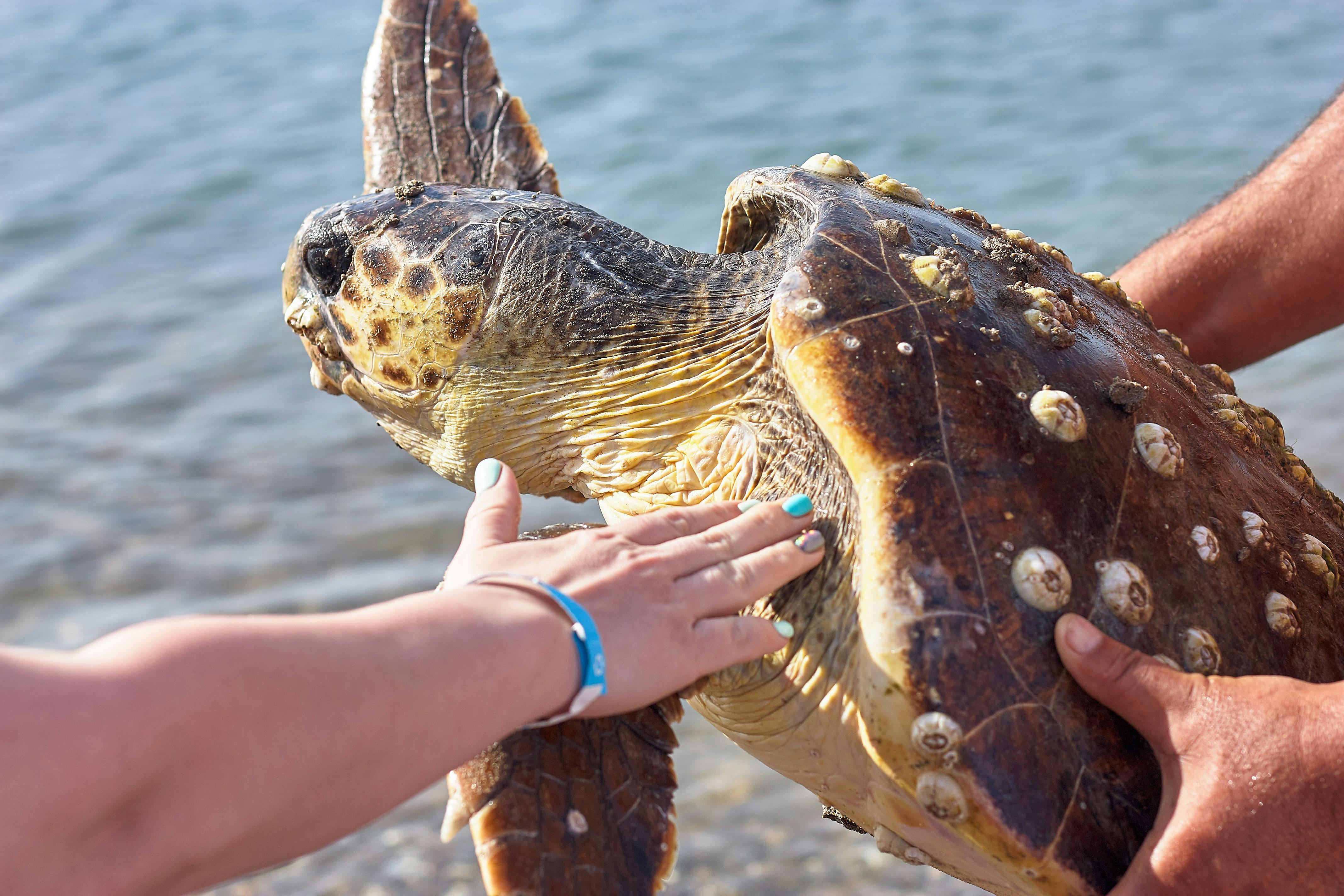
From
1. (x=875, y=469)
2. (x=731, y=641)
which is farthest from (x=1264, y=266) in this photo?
(x=731, y=641)

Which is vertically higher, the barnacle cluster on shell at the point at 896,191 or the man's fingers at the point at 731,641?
the barnacle cluster on shell at the point at 896,191

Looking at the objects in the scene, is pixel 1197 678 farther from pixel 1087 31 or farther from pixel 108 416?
pixel 1087 31

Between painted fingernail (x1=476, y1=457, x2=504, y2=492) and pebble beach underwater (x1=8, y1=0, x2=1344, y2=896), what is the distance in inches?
59.4

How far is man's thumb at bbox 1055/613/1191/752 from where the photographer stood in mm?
1162

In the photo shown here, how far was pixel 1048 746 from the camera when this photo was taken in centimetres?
117

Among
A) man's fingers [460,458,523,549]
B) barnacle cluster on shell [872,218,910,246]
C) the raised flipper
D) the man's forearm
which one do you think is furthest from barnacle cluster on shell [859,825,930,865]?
the man's forearm

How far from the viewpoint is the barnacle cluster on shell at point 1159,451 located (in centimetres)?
130

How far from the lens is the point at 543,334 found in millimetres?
1658

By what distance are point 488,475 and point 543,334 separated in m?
0.44

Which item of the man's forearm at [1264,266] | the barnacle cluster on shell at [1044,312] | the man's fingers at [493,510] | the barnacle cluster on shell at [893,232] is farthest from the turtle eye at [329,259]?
the man's forearm at [1264,266]

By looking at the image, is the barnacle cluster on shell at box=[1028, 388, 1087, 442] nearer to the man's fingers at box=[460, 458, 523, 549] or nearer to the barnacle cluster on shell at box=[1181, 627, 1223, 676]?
the barnacle cluster on shell at box=[1181, 627, 1223, 676]

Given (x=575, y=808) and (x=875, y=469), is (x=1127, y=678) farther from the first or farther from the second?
(x=575, y=808)

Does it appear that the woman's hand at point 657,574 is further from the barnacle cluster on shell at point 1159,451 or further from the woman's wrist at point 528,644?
the barnacle cluster on shell at point 1159,451

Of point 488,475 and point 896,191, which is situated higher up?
point 896,191
